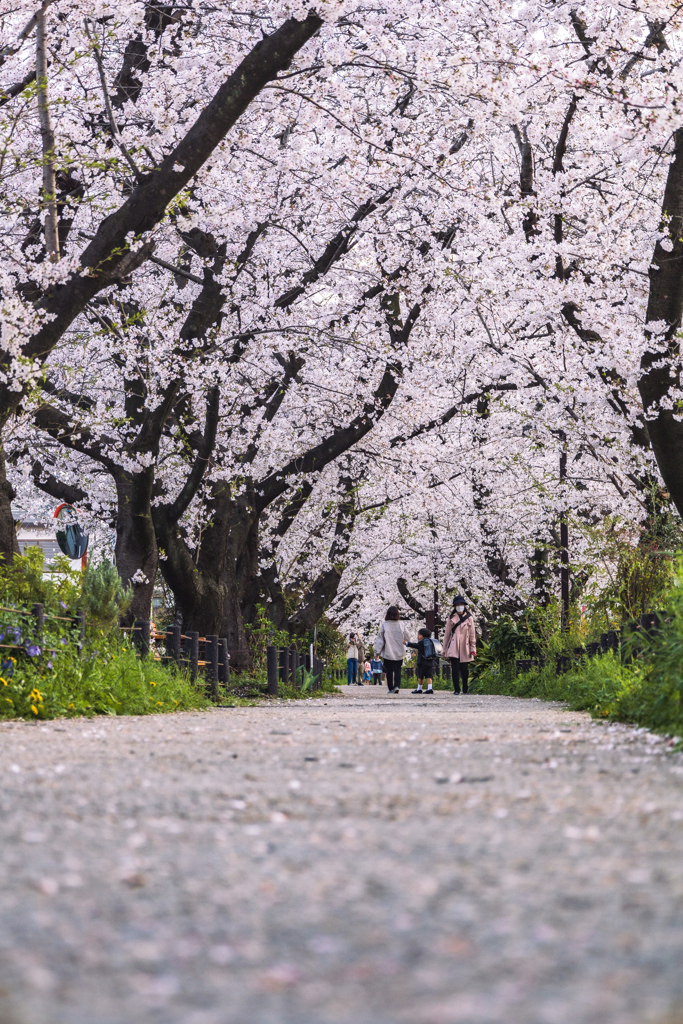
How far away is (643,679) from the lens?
9086 mm

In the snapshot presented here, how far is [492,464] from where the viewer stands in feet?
96.7

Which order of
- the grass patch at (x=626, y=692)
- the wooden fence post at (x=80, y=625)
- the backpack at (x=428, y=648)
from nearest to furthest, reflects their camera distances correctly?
the grass patch at (x=626, y=692), the wooden fence post at (x=80, y=625), the backpack at (x=428, y=648)

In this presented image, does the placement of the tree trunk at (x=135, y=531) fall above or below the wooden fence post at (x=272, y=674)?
above

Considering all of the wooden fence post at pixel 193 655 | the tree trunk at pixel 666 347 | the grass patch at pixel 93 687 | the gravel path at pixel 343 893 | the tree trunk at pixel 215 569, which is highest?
the tree trunk at pixel 666 347

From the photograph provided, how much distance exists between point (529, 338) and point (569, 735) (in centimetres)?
1642

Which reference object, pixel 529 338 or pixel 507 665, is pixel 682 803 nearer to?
pixel 529 338

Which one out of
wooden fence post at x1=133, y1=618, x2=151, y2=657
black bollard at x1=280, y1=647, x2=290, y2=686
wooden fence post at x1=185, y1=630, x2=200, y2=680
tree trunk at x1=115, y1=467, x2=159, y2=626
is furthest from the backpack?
wooden fence post at x1=133, y1=618, x2=151, y2=657

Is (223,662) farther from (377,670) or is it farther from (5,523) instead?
(377,670)

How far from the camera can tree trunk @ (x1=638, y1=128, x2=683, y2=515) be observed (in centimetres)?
1152

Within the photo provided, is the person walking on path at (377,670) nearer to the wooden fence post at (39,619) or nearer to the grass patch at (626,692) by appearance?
the grass patch at (626,692)

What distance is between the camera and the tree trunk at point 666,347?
37.8 feet

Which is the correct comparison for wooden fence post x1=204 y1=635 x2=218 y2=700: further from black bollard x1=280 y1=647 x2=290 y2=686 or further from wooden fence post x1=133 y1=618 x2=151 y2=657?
black bollard x1=280 y1=647 x2=290 y2=686

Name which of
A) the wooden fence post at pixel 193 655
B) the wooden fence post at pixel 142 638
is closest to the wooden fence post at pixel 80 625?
the wooden fence post at pixel 142 638

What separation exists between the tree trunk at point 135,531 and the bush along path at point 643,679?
6.13 meters
